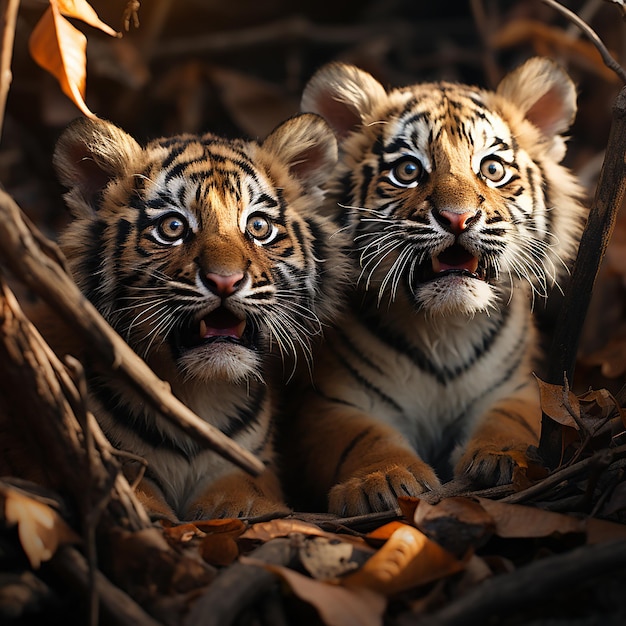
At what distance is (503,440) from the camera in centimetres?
301

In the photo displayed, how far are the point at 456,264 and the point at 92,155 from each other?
1.35 metres

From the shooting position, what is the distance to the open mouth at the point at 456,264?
9.78 feet

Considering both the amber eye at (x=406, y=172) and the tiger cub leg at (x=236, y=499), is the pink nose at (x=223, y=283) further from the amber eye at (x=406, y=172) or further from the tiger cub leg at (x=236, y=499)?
the amber eye at (x=406, y=172)

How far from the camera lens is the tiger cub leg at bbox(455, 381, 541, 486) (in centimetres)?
278

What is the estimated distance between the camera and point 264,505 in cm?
280

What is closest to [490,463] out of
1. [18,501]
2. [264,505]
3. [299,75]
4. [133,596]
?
[264,505]

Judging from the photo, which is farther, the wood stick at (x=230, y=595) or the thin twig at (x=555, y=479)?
the thin twig at (x=555, y=479)

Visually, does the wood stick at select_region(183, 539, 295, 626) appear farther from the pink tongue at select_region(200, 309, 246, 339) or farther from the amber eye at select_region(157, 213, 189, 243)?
the amber eye at select_region(157, 213, 189, 243)

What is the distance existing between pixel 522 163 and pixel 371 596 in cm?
194

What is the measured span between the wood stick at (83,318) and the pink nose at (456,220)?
1.25 m

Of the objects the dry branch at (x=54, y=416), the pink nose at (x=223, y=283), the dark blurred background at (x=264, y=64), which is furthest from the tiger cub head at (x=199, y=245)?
the dark blurred background at (x=264, y=64)

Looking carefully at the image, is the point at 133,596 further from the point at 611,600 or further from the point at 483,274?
the point at 483,274

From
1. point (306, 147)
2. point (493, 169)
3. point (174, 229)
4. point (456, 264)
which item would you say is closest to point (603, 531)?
point (456, 264)

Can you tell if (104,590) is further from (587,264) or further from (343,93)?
(343,93)
